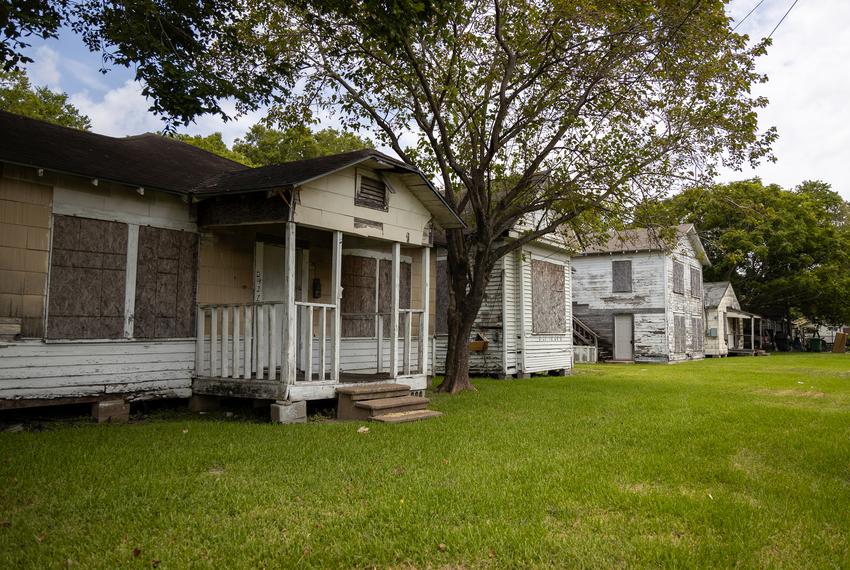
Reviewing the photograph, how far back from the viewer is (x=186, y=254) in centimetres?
939

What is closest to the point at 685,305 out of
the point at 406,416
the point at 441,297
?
the point at 441,297

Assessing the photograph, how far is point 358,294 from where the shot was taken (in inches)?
471

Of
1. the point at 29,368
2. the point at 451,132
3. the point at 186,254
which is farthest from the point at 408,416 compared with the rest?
the point at 451,132

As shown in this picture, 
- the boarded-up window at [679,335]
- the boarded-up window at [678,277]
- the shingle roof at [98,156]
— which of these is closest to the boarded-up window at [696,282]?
the boarded-up window at [678,277]

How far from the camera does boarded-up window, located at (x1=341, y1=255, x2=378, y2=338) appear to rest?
38.7 feet

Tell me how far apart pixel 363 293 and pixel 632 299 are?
18636 mm

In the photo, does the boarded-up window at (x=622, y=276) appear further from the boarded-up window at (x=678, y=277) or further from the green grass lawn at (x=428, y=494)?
the green grass lawn at (x=428, y=494)

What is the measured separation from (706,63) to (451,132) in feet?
16.7

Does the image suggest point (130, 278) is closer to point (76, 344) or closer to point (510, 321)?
point (76, 344)

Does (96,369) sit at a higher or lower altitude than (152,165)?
lower

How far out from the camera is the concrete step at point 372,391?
8.89 m

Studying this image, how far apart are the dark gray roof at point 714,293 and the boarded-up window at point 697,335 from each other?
77.6 inches

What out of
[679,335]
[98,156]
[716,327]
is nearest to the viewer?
[98,156]

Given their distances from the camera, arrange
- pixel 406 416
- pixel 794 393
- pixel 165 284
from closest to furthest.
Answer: pixel 406 416
pixel 165 284
pixel 794 393
